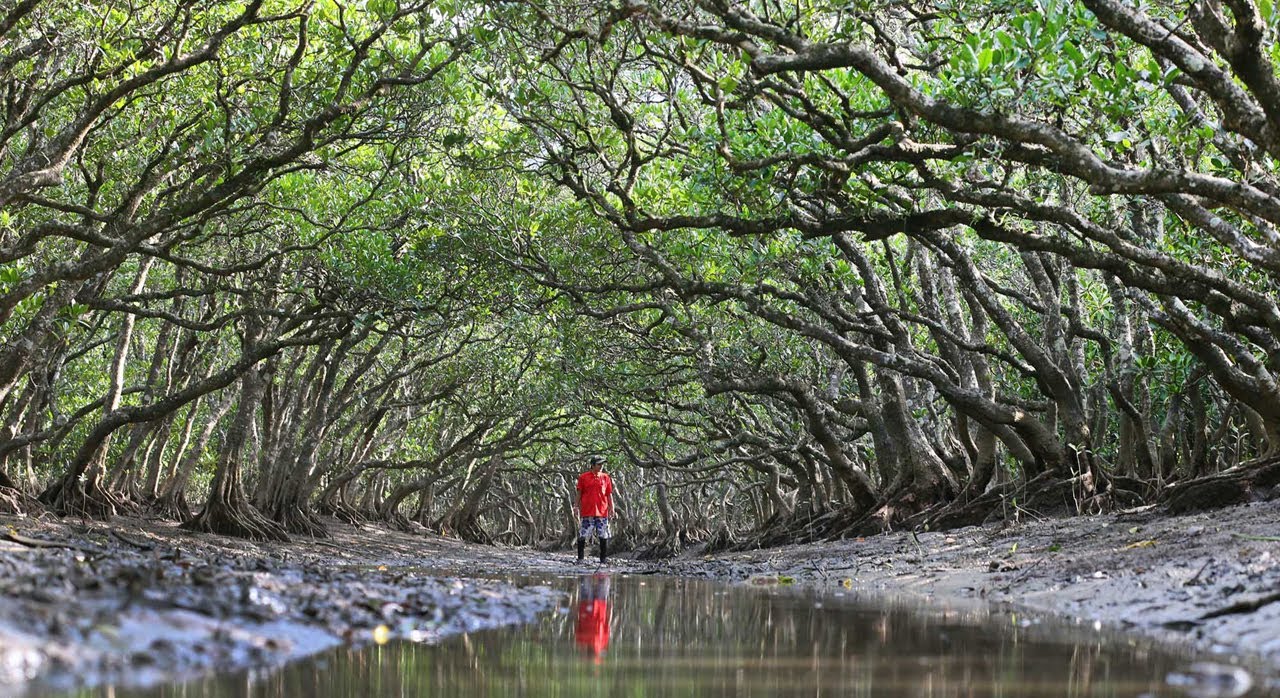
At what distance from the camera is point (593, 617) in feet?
24.7

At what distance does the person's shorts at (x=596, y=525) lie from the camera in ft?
61.0

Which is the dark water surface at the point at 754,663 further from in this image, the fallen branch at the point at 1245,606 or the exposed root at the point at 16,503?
the exposed root at the point at 16,503

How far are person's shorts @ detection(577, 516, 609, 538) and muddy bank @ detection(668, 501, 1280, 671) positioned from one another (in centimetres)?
305

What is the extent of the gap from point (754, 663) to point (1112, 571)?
14.9 feet

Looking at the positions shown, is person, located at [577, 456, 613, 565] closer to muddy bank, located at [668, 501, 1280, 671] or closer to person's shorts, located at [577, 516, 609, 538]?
person's shorts, located at [577, 516, 609, 538]

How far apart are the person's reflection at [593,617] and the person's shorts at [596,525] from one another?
610cm

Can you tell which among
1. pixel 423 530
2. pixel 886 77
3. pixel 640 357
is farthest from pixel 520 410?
pixel 886 77

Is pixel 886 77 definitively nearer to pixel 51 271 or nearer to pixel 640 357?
pixel 51 271

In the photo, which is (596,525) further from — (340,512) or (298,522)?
(340,512)

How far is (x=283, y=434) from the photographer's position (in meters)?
24.5

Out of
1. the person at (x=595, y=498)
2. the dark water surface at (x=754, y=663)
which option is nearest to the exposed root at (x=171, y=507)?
the person at (x=595, y=498)

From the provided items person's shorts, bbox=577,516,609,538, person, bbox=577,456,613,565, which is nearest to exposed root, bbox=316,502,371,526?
person's shorts, bbox=577,516,609,538

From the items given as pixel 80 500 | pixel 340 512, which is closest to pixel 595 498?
pixel 80 500

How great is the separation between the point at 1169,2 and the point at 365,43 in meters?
7.00
